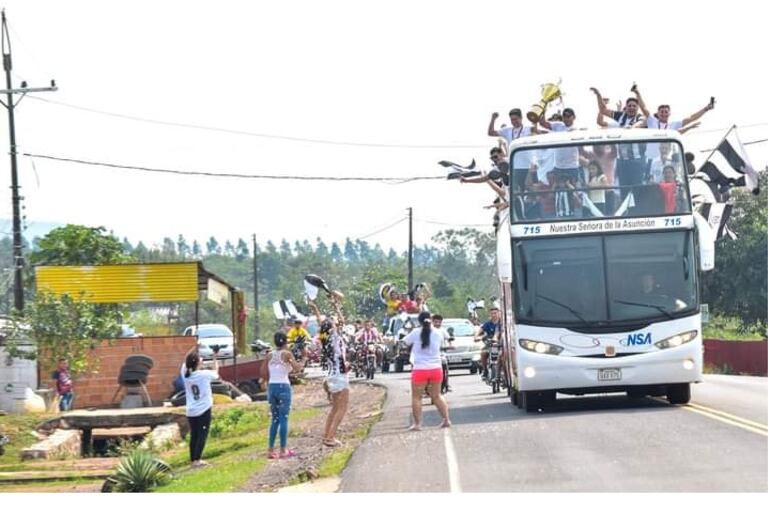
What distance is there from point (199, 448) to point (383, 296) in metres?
28.2

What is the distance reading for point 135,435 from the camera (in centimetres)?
3141

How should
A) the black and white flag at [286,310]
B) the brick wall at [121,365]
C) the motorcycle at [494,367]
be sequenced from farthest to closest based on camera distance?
the brick wall at [121,365] → the black and white flag at [286,310] → the motorcycle at [494,367]

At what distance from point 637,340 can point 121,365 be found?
65.5ft

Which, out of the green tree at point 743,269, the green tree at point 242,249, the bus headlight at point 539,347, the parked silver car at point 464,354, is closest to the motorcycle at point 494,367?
the bus headlight at point 539,347

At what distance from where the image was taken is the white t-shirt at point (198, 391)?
68.1 ft

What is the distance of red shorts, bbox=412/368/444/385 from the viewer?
67.5ft

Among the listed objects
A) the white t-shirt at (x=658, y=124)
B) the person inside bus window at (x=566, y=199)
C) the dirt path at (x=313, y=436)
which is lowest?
the dirt path at (x=313, y=436)

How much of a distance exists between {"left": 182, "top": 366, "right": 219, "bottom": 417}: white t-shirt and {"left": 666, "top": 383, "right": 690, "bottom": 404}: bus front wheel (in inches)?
273

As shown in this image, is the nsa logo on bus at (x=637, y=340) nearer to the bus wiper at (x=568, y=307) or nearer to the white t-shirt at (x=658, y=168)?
the bus wiper at (x=568, y=307)

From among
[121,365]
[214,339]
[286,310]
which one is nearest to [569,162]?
[286,310]

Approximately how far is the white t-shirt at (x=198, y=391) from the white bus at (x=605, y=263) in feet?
14.9

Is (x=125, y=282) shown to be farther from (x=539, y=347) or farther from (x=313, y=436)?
(x=539, y=347)

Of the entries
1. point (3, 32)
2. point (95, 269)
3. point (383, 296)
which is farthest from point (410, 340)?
point (383, 296)

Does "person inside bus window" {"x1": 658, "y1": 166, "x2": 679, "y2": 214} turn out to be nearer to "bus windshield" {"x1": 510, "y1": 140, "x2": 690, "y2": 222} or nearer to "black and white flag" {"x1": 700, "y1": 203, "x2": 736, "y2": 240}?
"bus windshield" {"x1": 510, "y1": 140, "x2": 690, "y2": 222}
